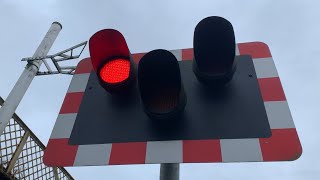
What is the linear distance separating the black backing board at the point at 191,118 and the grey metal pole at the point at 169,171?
12cm

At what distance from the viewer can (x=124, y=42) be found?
1.74 m

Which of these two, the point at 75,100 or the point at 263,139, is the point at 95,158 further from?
the point at 263,139

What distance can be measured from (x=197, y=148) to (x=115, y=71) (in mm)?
588

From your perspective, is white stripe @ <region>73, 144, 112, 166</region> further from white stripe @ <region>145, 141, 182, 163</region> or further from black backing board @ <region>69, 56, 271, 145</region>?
white stripe @ <region>145, 141, 182, 163</region>

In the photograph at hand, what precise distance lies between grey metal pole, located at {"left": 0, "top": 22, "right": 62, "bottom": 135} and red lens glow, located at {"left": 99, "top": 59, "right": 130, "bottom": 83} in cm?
333

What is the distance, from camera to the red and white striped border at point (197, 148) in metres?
1.41

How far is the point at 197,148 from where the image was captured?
57.9 inches

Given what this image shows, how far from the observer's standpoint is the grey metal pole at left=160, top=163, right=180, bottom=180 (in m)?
1.45

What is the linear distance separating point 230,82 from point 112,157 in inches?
28.7

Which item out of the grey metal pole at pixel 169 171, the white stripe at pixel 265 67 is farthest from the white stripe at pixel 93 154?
the white stripe at pixel 265 67

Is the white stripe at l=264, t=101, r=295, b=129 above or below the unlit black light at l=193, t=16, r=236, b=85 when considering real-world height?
below

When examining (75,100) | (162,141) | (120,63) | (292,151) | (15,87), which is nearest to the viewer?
(292,151)

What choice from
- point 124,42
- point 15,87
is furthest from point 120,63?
point 15,87

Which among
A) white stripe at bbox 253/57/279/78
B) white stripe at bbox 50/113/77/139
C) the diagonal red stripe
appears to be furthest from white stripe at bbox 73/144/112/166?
white stripe at bbox 253/57/279/78
